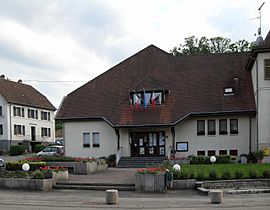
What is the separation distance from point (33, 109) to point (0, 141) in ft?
27.9

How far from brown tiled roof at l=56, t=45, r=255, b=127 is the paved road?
16550 millimetres

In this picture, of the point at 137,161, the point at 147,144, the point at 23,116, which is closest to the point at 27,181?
the point at 137,161

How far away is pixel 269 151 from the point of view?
32812 mm

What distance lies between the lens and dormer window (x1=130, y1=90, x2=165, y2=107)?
128 feet

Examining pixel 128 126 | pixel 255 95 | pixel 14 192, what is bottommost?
pixel 14 192

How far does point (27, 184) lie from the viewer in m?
22.9

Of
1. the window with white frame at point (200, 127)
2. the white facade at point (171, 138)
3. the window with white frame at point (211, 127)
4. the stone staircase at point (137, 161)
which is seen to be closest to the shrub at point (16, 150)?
the white facade at point (171, 138)

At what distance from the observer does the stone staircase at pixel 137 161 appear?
36438 mm

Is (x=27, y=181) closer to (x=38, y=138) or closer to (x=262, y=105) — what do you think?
(x=262, y=105)

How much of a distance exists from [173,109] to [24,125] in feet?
123

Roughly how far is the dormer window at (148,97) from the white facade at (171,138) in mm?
2306

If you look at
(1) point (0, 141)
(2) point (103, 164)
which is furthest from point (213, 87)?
(1) point (0, 141)

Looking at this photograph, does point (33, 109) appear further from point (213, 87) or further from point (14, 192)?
point (14, 192)

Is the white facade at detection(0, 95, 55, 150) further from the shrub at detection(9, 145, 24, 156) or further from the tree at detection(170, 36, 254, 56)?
the tree at detection(170, 36, 254, 56)
